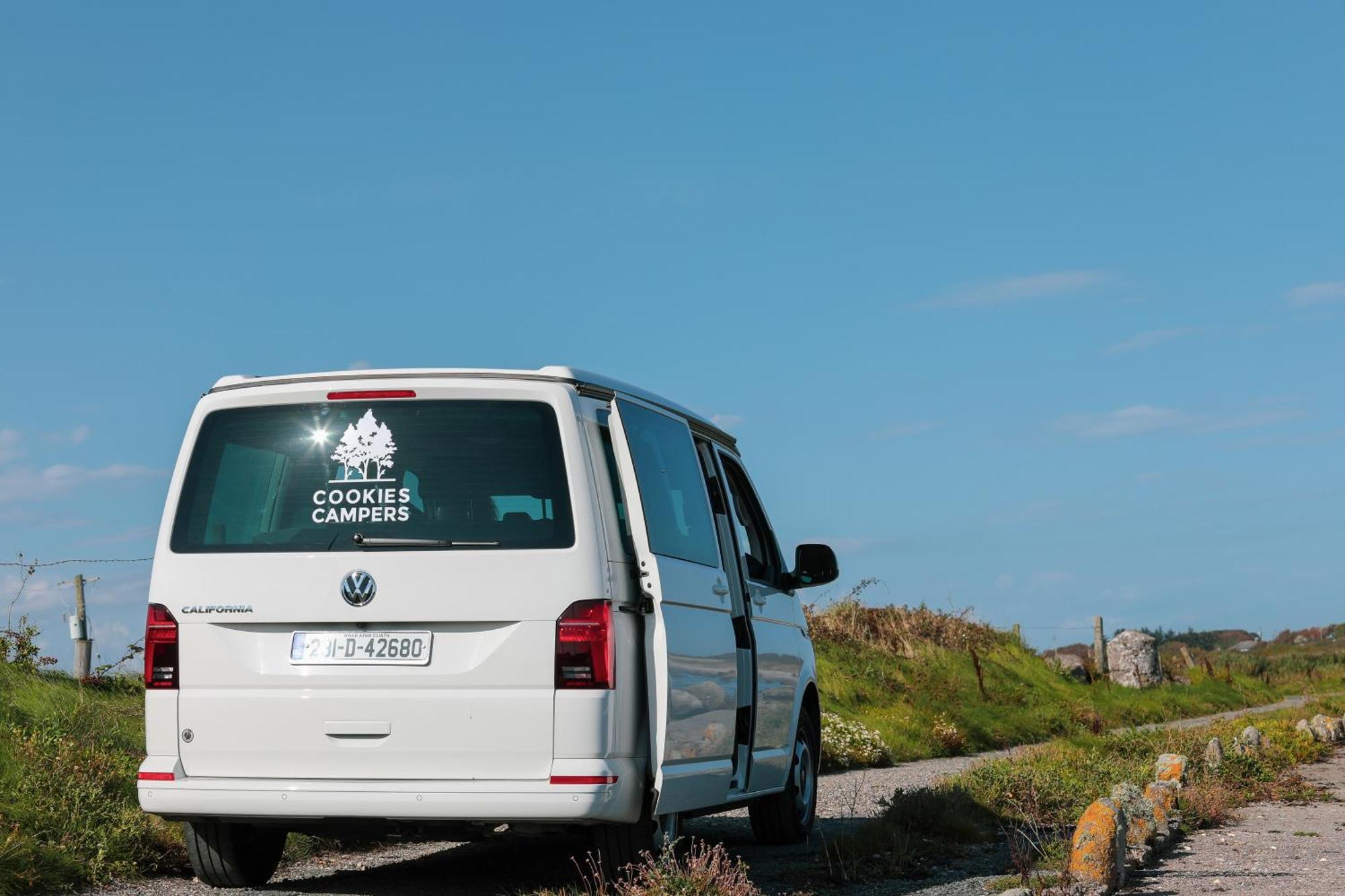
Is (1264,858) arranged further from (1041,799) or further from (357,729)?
(357,729)

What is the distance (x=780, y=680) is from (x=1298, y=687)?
32816mm

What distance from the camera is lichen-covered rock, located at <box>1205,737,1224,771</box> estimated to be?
43.3 ft

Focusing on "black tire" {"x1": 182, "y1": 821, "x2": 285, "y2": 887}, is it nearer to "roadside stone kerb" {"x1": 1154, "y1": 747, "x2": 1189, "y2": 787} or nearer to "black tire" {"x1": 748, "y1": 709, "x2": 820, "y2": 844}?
"black tire" {"x1": 748, "y1": 709, "x2": 820, "y2": 844}

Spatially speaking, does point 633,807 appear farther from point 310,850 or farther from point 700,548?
point 310,850

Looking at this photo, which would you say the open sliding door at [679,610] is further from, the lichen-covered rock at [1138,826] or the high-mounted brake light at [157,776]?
the lichen-covered rock at [1138,826]

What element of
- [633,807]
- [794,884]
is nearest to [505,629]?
[633,807]

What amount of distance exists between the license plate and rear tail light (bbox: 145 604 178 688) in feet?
1.85

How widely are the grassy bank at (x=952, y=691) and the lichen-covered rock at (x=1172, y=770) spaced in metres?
5.85

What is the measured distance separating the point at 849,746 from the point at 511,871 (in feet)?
29.1

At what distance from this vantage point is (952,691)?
21.9 metres

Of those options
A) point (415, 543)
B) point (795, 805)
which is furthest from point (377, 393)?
point (795, 805)

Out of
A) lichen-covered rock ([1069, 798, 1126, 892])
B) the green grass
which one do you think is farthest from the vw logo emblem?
lichen-covered rock ([1069, 798, 1126, 892])

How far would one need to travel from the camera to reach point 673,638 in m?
6.66

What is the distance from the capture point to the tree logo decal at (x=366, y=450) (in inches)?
259
